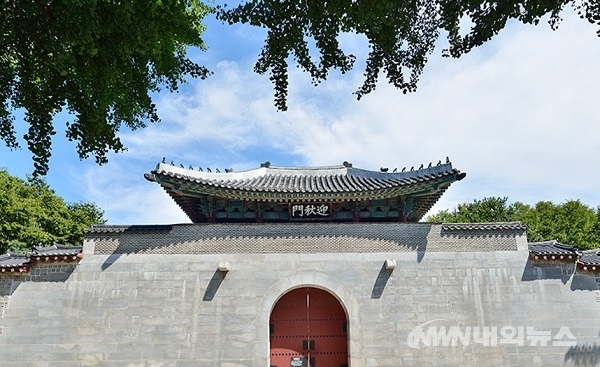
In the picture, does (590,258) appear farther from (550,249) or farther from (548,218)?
(548,218)

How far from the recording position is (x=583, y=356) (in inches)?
403

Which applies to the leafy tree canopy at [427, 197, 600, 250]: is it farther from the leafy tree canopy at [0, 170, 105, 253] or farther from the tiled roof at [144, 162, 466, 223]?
the leafy tree canopy at [0, 170, 105, 253]

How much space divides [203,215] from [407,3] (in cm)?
976

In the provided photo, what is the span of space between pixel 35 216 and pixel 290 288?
19838 mm

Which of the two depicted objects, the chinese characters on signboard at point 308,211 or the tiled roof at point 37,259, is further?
the chinese characters on signboard at point 308,211

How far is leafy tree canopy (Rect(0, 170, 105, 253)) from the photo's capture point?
2302 centimetres

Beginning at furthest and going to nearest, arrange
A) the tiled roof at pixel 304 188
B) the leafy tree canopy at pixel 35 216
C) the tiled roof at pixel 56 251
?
the leafy tree canopy at pixel 35 216, the tiled roof at pixel 304 188, the tiled roof at pixel 56 251

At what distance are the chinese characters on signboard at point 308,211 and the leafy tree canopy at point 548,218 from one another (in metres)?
18.8

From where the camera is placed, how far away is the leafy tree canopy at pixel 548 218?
25.7 metres

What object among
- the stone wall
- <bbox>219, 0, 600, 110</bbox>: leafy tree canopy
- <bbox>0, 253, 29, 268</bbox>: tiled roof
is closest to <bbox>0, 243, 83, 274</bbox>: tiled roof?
<bbox>0, 253, 29, 268</bbox>: tiled roof

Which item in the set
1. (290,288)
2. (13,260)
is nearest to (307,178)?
(290,288)

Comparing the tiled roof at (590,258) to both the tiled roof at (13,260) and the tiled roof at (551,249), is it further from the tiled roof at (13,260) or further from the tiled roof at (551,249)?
the tiled roof at (13,260)

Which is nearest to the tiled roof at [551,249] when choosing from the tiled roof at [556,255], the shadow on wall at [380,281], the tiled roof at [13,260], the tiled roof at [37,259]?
the tiled roof at [556,255]

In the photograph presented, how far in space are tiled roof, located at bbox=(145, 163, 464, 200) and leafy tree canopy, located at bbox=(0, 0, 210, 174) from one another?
621cm
